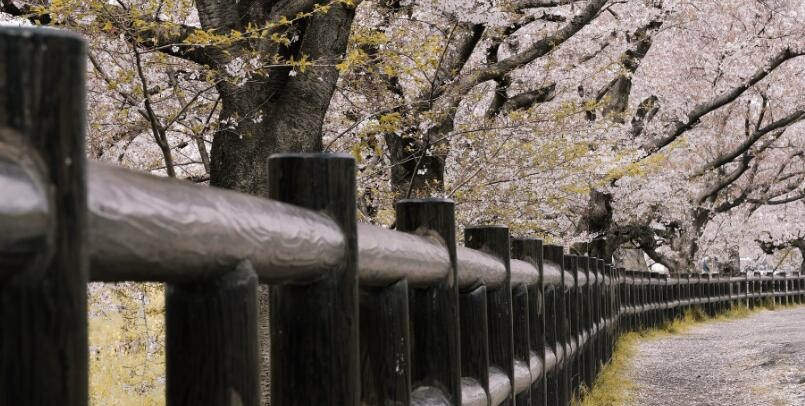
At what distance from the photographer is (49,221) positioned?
0.86 meters

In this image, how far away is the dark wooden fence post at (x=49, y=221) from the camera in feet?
2.72

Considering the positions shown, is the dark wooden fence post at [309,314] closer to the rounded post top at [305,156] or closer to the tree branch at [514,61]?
the rounded post top at [305,156]

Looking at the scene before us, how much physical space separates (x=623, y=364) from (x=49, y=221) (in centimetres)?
1091

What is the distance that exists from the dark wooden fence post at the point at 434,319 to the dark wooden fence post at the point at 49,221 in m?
1.92

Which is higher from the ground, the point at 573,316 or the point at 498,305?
the point at 498,305

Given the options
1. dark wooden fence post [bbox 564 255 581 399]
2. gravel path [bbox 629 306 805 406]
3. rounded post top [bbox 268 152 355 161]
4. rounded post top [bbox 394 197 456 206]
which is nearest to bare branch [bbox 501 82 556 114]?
gravel path [bbox 629 306 805 406]

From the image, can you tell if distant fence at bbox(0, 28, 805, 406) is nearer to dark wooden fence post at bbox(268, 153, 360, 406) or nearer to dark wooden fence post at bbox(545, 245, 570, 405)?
dark wooden fence post at bbox(268, 153, 360, 406)

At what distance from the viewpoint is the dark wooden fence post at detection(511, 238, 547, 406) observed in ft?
16.6

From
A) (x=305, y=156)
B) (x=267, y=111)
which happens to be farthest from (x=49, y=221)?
(x=267, y=111)

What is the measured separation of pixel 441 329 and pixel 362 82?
6.37 meters

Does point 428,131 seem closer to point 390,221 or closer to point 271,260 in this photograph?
point 390,221

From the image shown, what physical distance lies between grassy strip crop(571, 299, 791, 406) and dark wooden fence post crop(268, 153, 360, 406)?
17.9 feet

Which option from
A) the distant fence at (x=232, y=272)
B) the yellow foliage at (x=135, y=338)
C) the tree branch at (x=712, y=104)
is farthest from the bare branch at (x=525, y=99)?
the distant fence at (x=232, y=272)

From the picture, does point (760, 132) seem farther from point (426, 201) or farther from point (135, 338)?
point (426, 201)
